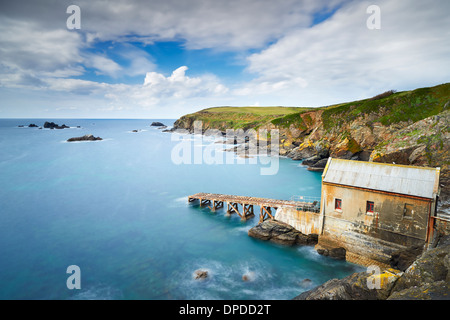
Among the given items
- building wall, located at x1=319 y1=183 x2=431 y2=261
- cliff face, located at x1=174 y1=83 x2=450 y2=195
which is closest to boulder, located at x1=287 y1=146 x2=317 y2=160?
cliff face, located at x1=174 y1=83 x2=450 y2=195

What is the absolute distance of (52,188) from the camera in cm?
4384

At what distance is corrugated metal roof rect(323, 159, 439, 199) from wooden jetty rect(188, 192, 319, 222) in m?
4.28

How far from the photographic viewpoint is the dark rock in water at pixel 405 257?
703 inches

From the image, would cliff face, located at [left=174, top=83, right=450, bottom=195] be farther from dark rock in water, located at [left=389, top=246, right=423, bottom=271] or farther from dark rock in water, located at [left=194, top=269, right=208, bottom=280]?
dark rock in water, located at [left=194, top=269, right=208, bottom=280]

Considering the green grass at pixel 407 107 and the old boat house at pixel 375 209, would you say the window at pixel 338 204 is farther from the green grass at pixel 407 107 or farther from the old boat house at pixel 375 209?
the green grass at pixel 407 107

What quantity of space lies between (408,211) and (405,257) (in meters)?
3.26

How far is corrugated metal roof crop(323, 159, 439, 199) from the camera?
58.8 ft

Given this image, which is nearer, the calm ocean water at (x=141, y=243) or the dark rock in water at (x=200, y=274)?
the calm ocean water at (x=141, y=243)

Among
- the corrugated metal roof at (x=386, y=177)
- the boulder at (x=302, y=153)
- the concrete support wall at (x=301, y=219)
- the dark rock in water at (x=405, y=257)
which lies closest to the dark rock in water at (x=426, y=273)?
the dark rock in water at (x=405, y=257)

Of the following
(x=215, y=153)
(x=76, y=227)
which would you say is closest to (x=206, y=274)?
(x=76, y=227)

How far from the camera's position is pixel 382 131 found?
54375mm

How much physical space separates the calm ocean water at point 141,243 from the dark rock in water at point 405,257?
305 centimetres

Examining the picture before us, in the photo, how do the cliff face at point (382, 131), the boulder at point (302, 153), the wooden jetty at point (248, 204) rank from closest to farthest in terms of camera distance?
the wooden jetty at point (248, 204) → the cliff face at point (382, 131) → the boulder at point (302, 153)
